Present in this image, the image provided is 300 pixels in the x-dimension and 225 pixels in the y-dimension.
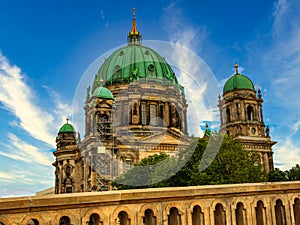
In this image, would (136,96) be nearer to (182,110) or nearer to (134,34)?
(182,110)

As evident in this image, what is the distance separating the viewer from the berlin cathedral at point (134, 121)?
42844mm

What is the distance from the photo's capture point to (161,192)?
8227 millimetres

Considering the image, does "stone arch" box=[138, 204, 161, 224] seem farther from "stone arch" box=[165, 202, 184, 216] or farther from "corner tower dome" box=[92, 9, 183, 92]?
"corner tower dome" box=[92, 9, 183, 92]

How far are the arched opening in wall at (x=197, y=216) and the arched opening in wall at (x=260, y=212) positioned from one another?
1818mm

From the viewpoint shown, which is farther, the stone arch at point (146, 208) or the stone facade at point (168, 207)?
the stone arch at point (146, 208)

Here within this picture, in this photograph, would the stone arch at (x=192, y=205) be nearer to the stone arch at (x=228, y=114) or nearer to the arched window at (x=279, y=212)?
the arched window at (x=279, y=212)

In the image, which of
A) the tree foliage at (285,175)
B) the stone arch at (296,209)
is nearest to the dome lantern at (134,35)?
the tree foliage at (285,175)

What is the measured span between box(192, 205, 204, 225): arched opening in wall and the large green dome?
157 ft

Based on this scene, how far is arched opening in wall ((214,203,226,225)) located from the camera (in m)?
8.97

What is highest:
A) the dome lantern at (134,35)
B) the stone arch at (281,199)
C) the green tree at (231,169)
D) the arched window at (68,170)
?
the dome lantern at (134,35)

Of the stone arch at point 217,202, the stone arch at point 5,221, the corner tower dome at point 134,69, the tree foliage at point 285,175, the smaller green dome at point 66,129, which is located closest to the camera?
the stone arch at point 5,221

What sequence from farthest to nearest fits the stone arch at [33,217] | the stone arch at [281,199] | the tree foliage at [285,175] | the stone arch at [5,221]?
the tree foliage at [285,175]
the stone arch at [281,199]
the stone arch at [33,217]
the stone arch at [5,221]

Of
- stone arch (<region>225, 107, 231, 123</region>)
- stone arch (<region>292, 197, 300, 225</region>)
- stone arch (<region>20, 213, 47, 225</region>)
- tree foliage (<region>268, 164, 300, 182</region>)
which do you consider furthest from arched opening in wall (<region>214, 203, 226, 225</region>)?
stone arch (<region>225, 107, 231, 123</region>)

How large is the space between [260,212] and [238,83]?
1833 inches
